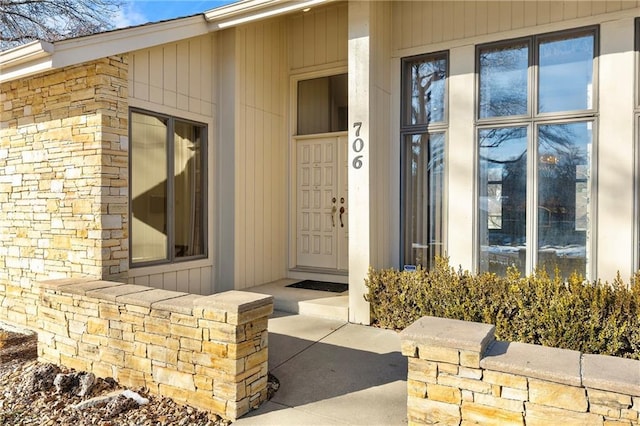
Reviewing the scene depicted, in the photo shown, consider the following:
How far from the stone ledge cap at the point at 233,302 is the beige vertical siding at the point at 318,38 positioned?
448 centimetres

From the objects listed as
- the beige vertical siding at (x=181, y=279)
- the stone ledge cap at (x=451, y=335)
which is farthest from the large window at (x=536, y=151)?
the beige vertical siding at (x=181, y=279)

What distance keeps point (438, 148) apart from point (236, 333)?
3.63 m

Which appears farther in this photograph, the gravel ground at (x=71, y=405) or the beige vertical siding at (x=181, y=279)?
the beige vertical siding at (x=181, y=279)

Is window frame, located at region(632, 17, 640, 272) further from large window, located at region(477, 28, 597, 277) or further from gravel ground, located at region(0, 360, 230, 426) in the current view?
gravel ground, located at region(0, 360, 230, 426)

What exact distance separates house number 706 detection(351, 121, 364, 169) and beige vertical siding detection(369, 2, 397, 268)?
0.13m

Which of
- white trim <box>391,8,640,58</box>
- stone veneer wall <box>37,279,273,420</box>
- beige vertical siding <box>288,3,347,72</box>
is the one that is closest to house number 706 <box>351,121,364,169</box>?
white trim <box>391,8,640,58</box>

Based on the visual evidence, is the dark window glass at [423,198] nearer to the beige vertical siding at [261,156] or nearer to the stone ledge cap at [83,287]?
the beige vertical siding at [261,156]

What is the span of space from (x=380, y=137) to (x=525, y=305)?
2.51 meters

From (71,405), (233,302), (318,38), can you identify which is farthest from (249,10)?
(71,405)

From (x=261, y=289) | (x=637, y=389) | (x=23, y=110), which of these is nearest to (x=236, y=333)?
(x=637, y=389)

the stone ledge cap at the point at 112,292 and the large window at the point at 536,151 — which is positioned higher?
the large window at the point at 536,151

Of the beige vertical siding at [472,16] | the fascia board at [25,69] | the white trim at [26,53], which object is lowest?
the fascia board at [25,69]

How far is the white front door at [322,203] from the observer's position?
6359mm

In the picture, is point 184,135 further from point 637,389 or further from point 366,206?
point 637,389
